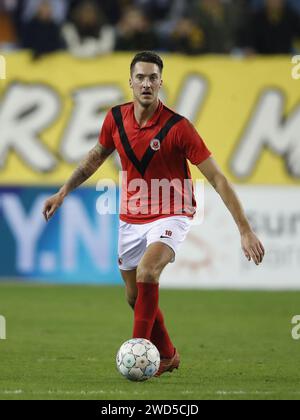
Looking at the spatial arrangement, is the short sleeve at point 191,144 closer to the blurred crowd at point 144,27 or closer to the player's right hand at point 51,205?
the player's right hand at point 51,205

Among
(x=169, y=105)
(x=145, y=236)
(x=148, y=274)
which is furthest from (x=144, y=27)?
(x=148, y=274)

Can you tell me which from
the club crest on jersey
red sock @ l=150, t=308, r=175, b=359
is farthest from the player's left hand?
red sock @ l=150, t=308, r=175, b=359

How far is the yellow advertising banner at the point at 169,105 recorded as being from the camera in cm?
1653

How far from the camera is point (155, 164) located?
28.1 ft

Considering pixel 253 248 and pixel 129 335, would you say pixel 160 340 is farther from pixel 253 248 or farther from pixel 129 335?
pixel 129 335

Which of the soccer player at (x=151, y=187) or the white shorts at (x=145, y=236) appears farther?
the white shorts at (x=145, y=236)

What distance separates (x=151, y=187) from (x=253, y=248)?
1.13m

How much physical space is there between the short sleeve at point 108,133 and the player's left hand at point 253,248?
1.55 meters

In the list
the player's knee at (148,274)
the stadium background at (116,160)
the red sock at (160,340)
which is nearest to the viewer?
the player's knee at (148,274)

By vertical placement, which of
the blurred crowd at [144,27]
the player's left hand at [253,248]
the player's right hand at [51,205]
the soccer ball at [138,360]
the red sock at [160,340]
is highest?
the blurred crowd at [144,27]

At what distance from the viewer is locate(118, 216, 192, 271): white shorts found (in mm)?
8414

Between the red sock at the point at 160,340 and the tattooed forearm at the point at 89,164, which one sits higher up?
the tattooed forearm at the point at 89,164

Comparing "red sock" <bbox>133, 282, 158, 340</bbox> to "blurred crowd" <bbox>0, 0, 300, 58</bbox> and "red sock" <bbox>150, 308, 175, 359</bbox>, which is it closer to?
"red sock" <bbox>150, 308, 175, 359</bbox>

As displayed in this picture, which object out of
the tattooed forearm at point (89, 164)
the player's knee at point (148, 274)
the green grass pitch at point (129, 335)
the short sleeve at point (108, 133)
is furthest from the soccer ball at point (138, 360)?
the short sleeve at point (108, 133)
